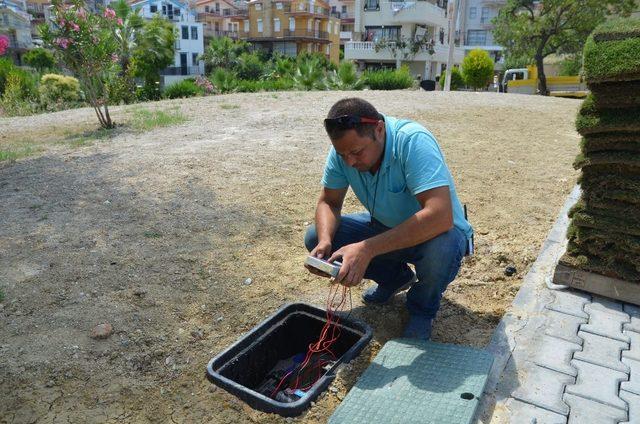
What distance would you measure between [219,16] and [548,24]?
55162mm

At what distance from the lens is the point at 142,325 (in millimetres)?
2514

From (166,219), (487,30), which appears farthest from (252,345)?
(487,30)

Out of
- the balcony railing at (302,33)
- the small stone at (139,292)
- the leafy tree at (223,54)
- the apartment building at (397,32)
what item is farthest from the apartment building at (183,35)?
the small stone at (139,292)

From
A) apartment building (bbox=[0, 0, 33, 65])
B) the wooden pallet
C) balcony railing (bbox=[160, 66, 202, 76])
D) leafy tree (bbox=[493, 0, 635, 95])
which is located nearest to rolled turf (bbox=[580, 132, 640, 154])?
the wooden pallet

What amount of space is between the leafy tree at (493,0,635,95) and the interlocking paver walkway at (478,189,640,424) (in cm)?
1922

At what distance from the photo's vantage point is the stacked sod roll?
2.44 m

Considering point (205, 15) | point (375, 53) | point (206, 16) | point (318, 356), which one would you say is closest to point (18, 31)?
point (205, 15)

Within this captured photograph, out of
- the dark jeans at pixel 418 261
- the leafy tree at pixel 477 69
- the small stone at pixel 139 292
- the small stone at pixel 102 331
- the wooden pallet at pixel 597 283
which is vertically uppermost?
the leafy tree at pixel 477 69

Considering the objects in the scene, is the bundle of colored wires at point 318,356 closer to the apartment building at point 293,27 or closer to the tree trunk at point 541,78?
the tree trunk at point 541,78

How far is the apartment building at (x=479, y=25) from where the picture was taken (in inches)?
2018

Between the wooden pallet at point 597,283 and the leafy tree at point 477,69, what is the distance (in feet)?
80.6

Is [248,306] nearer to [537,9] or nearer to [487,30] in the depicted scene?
[537,9]

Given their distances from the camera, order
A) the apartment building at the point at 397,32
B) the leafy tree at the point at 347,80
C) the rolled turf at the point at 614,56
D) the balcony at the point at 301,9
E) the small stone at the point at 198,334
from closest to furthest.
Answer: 1. the rolled turf at the point at 614,56
2. the small stone at the point at 198,334
3. the leafy tree at the point at 347,80
4. the apartment building at the point at 397,32
5. the balcony at the point at 301,9

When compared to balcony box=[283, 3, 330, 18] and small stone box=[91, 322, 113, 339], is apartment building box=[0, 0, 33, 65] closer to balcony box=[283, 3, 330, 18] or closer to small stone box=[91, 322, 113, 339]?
balcony box=[283, 3, 330, 18]
